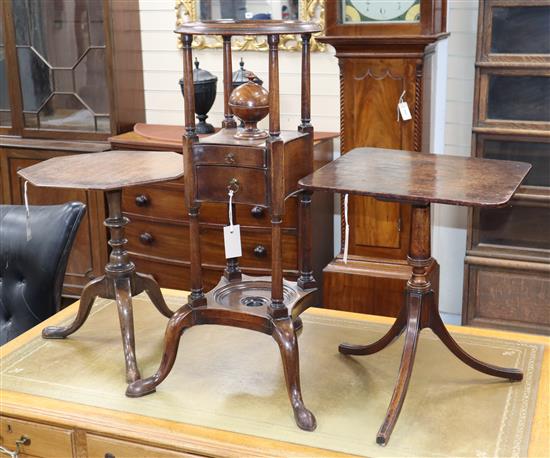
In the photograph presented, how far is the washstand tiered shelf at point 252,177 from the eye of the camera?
1711mm

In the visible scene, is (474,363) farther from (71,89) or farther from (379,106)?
(71,89)

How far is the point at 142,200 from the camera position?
3494 mm

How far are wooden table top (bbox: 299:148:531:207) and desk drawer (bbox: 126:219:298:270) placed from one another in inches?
51.8

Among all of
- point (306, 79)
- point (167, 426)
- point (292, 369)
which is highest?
point (306, 79)

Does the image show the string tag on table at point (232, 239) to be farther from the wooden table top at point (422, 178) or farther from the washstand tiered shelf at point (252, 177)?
the wooden table top at point (422, 178)

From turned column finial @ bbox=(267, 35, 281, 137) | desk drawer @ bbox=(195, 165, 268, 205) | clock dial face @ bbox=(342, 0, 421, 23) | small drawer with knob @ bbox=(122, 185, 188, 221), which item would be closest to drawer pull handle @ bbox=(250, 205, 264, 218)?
small drawer with knob @ bbox=(122, 185, 188, 221)

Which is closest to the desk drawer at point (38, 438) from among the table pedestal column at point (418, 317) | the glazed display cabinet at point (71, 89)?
the table pedestal column at point (418, 317)

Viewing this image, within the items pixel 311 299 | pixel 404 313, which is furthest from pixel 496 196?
pixel 311 299

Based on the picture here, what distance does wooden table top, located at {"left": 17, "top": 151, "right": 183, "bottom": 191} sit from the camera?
1816 millimetres

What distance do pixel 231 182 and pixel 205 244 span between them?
167 cm

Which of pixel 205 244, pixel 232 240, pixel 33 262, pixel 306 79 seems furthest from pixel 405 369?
pixel 205 244

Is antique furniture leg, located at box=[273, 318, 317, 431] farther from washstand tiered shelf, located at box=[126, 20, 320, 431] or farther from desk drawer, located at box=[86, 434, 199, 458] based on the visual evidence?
desk drawer, located at box=[86, 434, 199, 458]

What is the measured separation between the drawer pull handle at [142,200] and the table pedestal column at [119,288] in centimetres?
134

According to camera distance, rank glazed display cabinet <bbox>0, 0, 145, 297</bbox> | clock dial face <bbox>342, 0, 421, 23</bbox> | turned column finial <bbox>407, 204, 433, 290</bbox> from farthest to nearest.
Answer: glazed display cabinet <bbox>0, 0, 145, 297</bbox> < clock dial face <bbox>342, 0, 421, 23</bbox> < turned column finial <bbox>407, 204, 433, 290</bbox>
